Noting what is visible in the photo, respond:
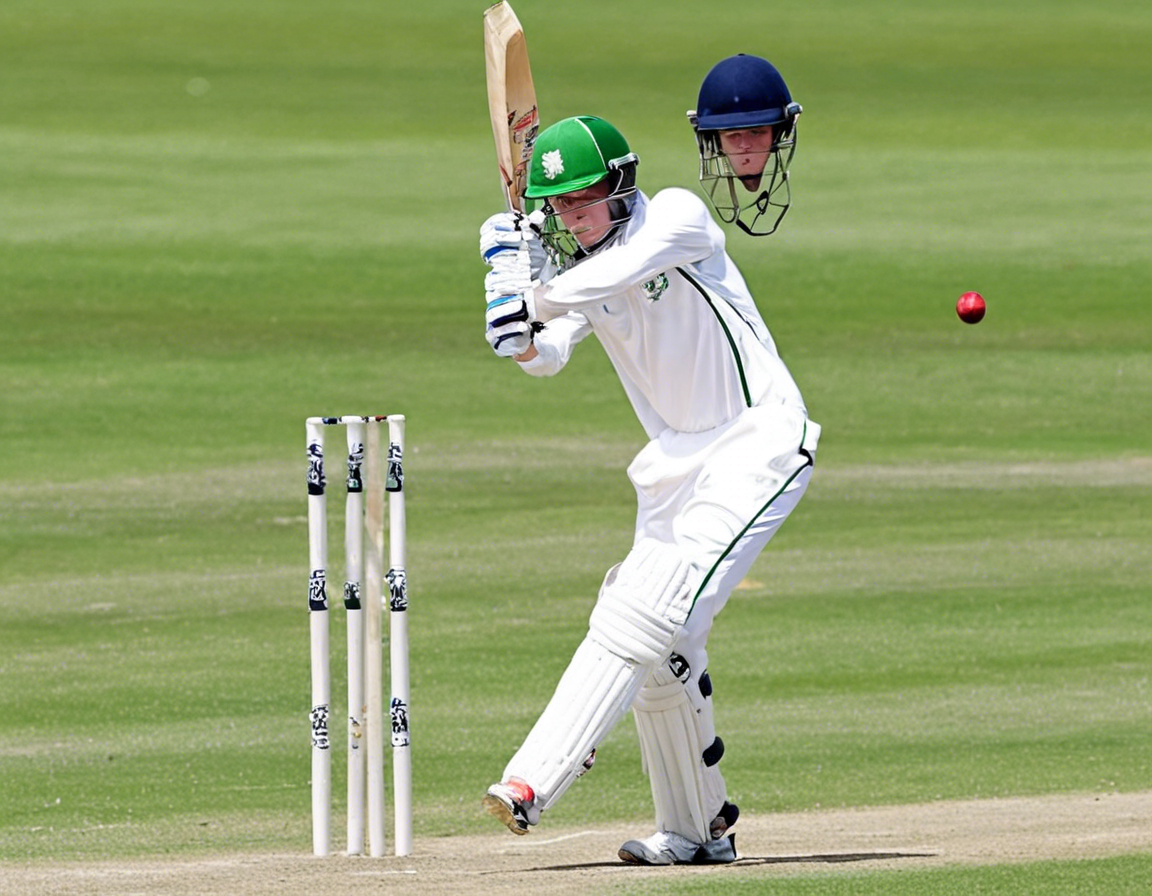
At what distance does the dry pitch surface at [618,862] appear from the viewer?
4.75 m

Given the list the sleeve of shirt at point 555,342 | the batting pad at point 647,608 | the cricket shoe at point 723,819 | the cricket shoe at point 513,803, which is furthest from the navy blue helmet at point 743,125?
the cricket shoe at point 513,803

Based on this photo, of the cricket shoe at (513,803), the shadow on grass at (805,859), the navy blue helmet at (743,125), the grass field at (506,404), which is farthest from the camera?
the grass field at (506,404)

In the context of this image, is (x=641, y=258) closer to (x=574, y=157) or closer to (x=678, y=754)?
(x=574, y=157)

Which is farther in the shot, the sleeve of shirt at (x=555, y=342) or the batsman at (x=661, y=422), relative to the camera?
the sleeve of shirt at (x=555, y=342)

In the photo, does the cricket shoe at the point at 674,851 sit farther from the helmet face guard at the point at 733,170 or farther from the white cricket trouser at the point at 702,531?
the helmet face guard at the point at 733,170

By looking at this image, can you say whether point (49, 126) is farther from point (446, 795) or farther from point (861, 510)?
point (446, 795)

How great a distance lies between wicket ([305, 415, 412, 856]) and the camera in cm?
539

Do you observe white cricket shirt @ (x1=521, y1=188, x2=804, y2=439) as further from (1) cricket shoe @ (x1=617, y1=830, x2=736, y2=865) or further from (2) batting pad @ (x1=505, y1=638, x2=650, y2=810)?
(1) cricket shoe @ (x1=617, y1=830, x2=736, y2=865)

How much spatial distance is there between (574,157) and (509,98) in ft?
1.58

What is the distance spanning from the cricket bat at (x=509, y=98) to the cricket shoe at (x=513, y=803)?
151cm

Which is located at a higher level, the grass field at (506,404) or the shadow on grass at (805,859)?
the grass field at (506,404)

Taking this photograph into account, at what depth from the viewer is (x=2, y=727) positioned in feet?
25.4

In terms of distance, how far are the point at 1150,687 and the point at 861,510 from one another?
3934 mm

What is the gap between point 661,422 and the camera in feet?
17.1
